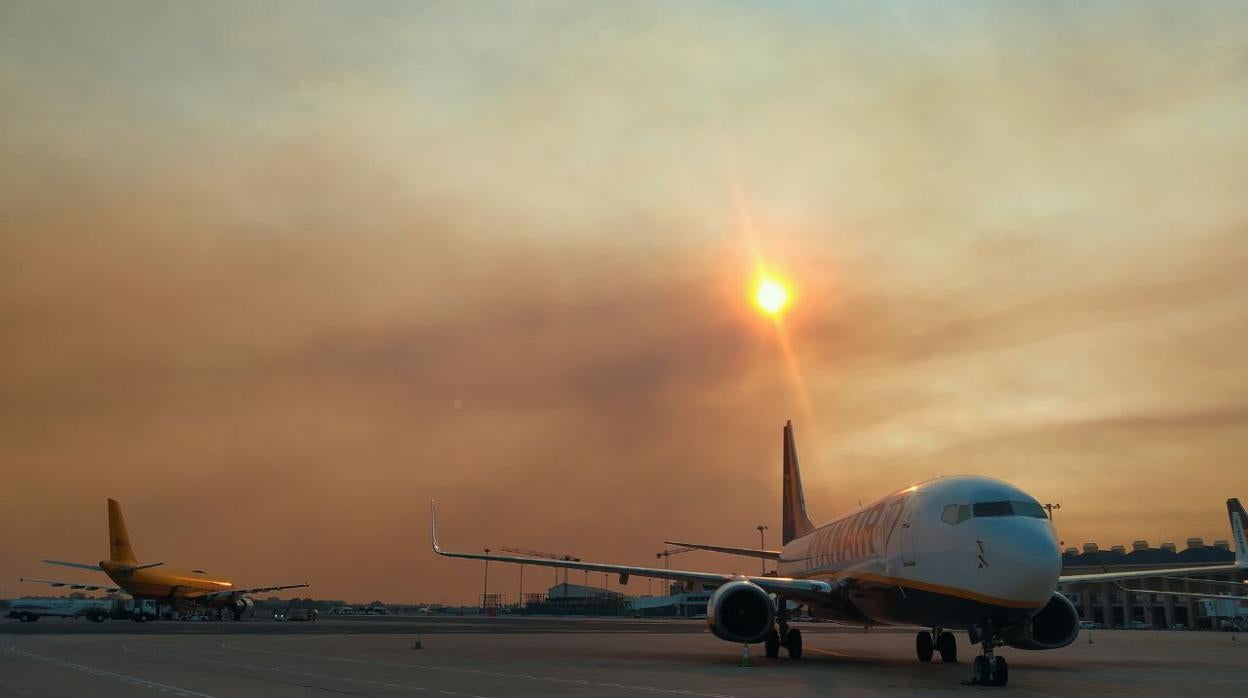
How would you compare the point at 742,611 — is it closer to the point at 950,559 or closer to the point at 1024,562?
the point at 950,559

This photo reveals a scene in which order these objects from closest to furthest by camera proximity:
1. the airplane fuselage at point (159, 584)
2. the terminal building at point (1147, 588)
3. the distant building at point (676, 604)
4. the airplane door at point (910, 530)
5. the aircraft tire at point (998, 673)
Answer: the aircraft tire at point (998, 673)
the airplane door at point (910, 530)
the airplane fuselage at point (159, 584)
the terminal building at point (1147, 588)
the distant building at point (676, 604)

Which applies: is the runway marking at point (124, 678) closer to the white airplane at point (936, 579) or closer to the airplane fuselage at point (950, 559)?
the white airplane at point (936, 579)

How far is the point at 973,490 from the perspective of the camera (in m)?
21.9

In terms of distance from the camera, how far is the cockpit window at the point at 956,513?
70.6 ft

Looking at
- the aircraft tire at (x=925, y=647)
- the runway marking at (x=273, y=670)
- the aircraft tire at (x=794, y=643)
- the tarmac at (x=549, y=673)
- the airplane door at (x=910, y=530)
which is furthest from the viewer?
the aircraft tire at (x=794, y=643)

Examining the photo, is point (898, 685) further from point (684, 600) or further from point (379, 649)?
point (684, 600)

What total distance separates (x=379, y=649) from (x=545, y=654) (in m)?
6.17

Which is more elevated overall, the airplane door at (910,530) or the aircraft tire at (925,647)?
the airplane door at (910,530)

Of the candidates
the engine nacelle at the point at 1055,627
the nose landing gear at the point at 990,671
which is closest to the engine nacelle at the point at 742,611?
the engine nacelle at the point at 1055,627

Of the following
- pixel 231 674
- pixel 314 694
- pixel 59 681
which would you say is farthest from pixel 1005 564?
pixel 59 681

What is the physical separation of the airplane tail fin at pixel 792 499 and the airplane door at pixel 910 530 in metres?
18.9

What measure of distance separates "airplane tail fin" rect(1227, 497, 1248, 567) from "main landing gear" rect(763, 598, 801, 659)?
34.4 m

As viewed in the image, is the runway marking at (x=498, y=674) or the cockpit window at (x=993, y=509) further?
the cockpit window at (x=993, y=509)

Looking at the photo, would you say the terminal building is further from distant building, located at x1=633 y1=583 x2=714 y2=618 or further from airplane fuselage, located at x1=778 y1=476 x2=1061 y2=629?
airplane fuselage, located at x1=778 y1=476 x2=1061 y2=629
